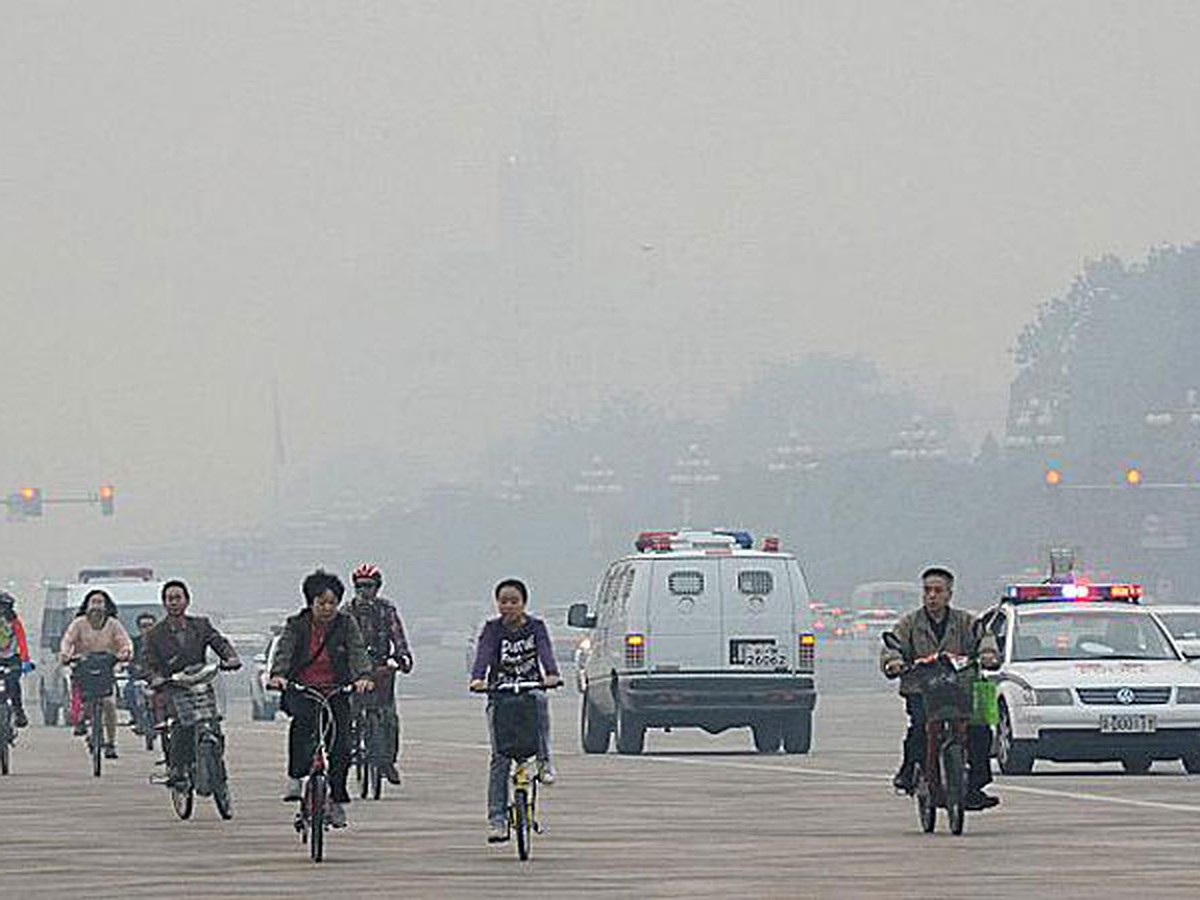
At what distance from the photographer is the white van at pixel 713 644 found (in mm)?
39625

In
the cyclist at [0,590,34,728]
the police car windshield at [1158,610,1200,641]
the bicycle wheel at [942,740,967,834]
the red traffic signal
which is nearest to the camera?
the bicycle wheel at [942,740,967,834]

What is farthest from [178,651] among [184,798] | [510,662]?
[510,662]

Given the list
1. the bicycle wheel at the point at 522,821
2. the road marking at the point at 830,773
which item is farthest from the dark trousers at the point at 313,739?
the road marking at the point at 830,773

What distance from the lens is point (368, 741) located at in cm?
3203

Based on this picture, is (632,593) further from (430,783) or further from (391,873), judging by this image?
(391,873)

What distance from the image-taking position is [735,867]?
73.6 ft

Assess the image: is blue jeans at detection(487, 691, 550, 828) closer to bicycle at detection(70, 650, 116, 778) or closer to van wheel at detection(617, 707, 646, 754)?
bicycle at detection(70, 650, 116, 778)

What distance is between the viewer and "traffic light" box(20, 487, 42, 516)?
398 feet

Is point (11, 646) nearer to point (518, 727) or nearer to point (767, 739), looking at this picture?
point (767, 739)

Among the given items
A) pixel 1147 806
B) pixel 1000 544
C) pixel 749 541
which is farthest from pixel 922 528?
pixel 1147 806

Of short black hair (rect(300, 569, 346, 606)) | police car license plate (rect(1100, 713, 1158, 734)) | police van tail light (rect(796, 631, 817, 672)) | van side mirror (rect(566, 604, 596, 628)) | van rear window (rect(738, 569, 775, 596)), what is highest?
short black hair (rect(300, 569, 346, 606))

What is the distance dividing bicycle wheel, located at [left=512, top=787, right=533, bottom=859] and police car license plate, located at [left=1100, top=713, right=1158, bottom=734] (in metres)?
10.4

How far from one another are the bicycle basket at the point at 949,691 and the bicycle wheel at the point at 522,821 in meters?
3.33

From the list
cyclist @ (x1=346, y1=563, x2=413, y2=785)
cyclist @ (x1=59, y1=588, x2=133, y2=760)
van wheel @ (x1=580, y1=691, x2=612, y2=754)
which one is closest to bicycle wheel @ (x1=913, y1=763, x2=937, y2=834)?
cyclist @ (x1=346, y1=563, x2=413, y2=785)
